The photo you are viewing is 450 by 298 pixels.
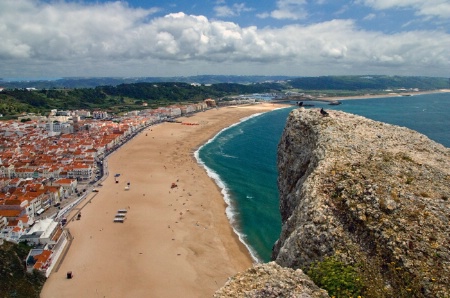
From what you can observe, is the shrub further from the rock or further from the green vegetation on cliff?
the green vegetation on cliff

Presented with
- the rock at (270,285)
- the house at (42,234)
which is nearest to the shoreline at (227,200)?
the house at (42,234)

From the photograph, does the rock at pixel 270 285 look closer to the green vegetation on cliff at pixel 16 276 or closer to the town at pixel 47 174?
the green vegetation on cliff at pixel 16 276

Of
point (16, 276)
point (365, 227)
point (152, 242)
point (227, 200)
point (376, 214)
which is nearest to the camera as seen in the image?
point (365, 227)

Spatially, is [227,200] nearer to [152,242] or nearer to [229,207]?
[229,207]

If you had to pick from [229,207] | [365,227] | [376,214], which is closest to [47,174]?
[229,207]

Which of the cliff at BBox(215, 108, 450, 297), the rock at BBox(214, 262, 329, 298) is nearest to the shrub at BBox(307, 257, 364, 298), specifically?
the cliff at BBox(215, 108, 450, 297)

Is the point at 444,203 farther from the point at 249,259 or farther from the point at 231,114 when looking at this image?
the point at 231,114
